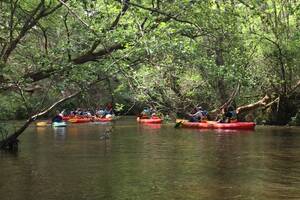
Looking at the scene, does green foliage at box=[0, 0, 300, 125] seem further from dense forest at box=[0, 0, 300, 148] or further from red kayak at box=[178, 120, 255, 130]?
red kayak at box=[178, 120, 255, 130]

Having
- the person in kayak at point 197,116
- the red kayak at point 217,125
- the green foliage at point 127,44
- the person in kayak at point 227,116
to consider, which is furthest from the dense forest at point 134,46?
the person in kayak at point 197,116

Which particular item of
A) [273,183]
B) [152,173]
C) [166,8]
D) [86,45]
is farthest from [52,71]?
[273,183]

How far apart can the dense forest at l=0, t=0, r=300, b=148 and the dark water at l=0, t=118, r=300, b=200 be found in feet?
5.12

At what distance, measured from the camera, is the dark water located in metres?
10.4

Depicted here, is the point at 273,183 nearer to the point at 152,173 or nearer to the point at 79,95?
the point at 152,173

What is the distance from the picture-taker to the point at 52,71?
14.0m

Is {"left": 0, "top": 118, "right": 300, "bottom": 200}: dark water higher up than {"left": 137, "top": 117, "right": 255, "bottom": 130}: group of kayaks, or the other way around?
{"left": 137, "top": 117, "right": 255, "bottom": 130}: group of kayaks

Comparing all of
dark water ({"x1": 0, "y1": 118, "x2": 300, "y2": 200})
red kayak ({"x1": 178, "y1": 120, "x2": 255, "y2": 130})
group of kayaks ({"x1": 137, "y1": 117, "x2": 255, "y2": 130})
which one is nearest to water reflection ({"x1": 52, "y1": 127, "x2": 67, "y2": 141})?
dark water ({"x1": 0, "y1": 118, "x2": 300, "y2": 200})

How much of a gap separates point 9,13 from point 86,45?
2.22m

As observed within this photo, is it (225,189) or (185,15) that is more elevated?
(185,15)

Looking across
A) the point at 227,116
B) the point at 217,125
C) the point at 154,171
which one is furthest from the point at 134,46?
the point at 227,116

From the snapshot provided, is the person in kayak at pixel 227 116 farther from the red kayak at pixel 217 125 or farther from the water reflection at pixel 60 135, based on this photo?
the water reflection at pixel 60 135

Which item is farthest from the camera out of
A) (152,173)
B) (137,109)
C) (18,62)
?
(137,109)

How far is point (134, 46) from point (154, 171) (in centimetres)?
418
